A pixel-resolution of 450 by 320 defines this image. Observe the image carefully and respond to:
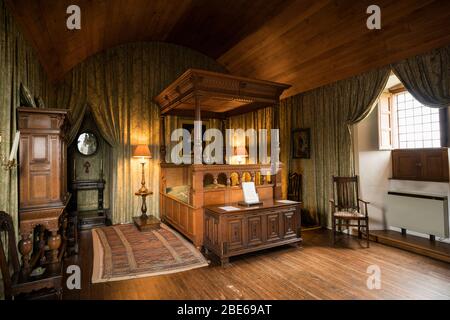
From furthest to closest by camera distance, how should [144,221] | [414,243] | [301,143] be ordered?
[301,143] → [144,221] → [414,243]

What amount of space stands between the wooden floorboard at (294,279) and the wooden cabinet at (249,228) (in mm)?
178

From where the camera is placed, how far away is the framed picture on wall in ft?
17.8

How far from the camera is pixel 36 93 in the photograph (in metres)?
3.53

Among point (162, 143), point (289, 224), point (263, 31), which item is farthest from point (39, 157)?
point (263, 31)

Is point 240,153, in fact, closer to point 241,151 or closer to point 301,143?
point 241,151

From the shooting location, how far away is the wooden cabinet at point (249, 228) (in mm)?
3361

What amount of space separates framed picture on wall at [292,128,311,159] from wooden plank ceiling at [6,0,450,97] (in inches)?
35.6

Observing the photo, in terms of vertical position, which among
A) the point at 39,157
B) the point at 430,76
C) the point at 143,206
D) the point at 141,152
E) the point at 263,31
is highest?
the point at 263,31

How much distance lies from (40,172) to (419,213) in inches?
206

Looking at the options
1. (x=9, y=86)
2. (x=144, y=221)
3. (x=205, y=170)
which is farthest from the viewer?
(x=144, y=221)

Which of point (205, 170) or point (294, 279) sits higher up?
point (205, 170)

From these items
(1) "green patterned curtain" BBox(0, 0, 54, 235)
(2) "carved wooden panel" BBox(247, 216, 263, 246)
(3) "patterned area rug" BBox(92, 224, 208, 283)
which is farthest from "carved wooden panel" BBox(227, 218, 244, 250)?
(1) "green patterned curtain" BBox(0, 0, 54, 235)

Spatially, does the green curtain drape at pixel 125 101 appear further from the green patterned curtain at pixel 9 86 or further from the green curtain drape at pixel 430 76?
the green curtain drape at pixel 430 76

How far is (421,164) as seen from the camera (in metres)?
4.17
